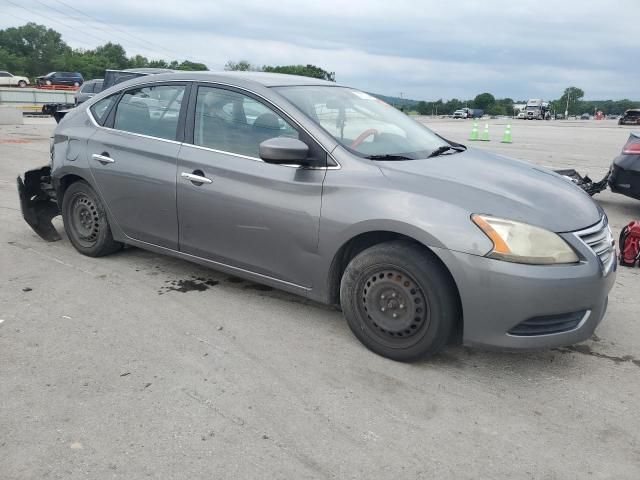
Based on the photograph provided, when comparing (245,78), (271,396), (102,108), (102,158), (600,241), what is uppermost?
(245,78)

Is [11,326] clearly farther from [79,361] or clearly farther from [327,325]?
[327,325]

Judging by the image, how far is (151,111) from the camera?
4469 millimetres

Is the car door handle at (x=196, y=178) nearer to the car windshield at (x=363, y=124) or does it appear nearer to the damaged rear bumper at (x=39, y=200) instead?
the car windshield at (x=363, y=124)

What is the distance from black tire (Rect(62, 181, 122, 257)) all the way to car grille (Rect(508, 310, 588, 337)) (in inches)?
136

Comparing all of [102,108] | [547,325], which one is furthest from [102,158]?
[547,325]

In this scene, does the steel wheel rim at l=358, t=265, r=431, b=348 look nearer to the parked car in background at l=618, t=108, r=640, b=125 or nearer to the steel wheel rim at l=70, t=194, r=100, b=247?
the steel wheel rim at l=70, t=194, r=100, b=247

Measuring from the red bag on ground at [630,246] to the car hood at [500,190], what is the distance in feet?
6.08

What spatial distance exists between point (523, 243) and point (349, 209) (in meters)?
1.00

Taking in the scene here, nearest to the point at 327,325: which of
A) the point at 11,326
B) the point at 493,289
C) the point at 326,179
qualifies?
the point at 326,179

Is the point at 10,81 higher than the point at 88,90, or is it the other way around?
the point at 10,81

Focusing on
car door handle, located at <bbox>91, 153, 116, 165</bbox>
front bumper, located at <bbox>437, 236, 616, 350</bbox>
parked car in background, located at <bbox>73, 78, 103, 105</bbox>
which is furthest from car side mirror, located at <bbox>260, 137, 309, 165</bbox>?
parked car in background, located at <bbox>73, 78, 103, 105</bbox>

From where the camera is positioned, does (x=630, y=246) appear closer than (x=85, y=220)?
No

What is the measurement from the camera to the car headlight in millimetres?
2924

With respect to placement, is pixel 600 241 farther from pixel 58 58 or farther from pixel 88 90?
pixel 58 58
